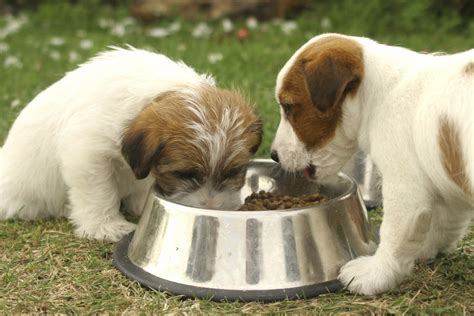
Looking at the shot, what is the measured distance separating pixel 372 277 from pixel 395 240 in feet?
0.91

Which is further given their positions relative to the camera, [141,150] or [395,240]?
[141,150]

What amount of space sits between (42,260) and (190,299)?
4.39 ft

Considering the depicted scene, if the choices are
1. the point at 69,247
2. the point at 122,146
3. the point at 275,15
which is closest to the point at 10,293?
→ the point at 69,247

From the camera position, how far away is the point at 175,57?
421 inches

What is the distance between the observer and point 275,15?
1377 centimetres

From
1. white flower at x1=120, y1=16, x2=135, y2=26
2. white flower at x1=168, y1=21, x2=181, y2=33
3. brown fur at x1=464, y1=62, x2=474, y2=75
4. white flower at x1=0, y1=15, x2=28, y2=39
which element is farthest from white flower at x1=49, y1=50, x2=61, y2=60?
brown fur at x1=464, y1=62, x2=474, y2=75

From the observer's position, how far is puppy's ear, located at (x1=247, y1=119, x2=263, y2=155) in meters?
5.27

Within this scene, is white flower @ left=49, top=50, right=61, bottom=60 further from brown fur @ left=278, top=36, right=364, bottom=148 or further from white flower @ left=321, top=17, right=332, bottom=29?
brown fur @ left=278, top=36, right=364, bottom=148

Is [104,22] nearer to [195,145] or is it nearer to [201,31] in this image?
[201,31]

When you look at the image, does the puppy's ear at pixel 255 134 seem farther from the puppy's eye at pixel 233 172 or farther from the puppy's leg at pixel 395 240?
the puppy's leg at pixel 395 240

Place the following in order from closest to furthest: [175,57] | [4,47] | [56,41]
Result: 1. [175,57]
2. [4,47]
3. [56,41]

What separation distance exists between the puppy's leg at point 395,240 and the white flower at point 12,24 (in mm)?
10425

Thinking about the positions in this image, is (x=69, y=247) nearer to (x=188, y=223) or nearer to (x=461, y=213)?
(x=188, y=223)

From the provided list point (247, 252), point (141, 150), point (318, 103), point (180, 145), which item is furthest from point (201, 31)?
point (247, 252)
